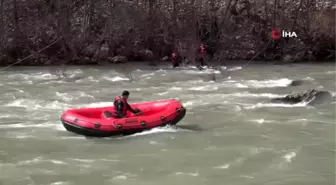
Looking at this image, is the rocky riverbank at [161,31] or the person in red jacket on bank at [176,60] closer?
the person in red jacket on bank at [176,60]

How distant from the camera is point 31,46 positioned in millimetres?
23172

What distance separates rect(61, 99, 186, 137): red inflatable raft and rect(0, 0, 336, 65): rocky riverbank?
39.2 feet

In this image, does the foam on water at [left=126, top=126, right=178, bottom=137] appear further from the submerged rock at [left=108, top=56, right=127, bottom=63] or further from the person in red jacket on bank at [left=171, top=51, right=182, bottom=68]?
the submerged rock at [left=108, top=56, right=127, bottom=63]

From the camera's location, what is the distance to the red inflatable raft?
A: 352 inches

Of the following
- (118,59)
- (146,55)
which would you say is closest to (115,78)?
(118,59)

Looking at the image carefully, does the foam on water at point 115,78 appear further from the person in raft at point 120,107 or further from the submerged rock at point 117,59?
the person in raft at point 120,107

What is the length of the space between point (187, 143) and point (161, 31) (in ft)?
50.5

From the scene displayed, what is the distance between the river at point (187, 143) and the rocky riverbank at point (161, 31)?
23.6 feet

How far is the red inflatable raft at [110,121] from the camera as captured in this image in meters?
8.95

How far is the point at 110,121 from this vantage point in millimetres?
9039

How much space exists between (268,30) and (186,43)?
13.4ft

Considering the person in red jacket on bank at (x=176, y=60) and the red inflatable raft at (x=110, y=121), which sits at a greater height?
the red inflatable raft at (x=110, y=121)

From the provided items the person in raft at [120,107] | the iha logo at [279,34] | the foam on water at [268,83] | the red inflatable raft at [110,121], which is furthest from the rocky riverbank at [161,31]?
the person in raft at [120,107]

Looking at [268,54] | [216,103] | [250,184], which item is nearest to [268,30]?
[268,54]
